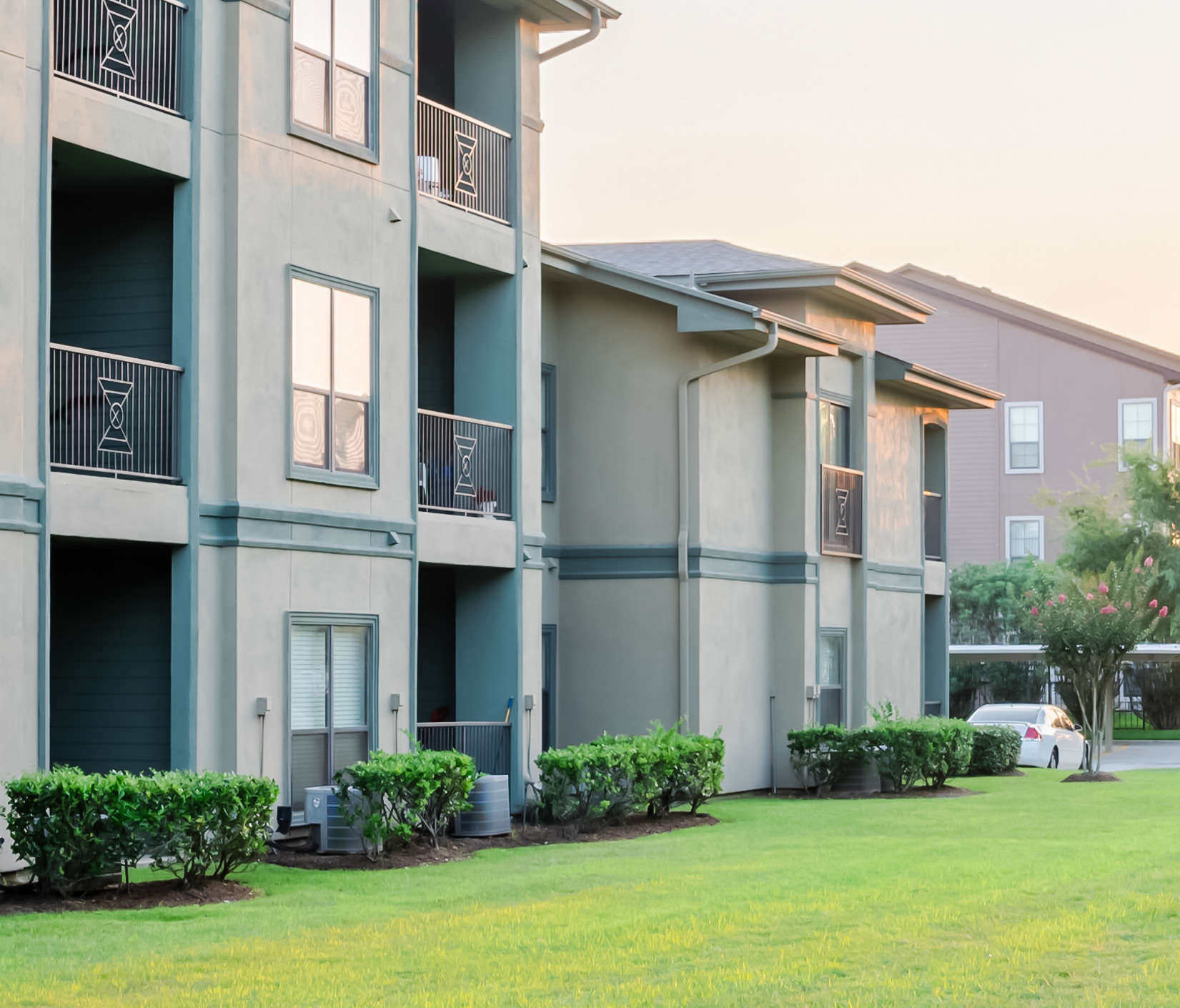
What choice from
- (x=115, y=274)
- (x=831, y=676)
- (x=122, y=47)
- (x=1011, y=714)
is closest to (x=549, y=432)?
(x=831, y=676)

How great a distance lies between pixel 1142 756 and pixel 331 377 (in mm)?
27799

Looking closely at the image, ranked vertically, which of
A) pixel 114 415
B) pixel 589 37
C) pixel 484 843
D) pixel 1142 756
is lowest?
pixel 1142 756

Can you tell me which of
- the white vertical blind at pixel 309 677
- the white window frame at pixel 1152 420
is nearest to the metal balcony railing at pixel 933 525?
the white vertical blind at pixel 309 677

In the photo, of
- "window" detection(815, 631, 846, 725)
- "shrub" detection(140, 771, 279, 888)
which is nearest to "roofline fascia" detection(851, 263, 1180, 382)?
"window" detection(815, 631, 846, 725)

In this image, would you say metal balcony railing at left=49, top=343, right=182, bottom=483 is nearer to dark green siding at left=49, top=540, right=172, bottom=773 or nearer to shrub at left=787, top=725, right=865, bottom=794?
dark green siding at left=49, top=540, right=172, bottom=773

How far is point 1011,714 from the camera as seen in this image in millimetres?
32281

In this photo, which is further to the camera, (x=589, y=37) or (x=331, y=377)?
(x=589, y=37)

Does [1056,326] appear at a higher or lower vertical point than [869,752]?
higher

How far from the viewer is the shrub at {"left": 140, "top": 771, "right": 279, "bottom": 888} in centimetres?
1278

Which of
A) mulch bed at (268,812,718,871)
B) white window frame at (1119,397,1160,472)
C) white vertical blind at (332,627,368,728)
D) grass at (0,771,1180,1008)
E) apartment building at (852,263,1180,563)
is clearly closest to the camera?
grass at (0,771,1180,1008)

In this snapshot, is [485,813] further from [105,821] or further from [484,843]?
[105,821]

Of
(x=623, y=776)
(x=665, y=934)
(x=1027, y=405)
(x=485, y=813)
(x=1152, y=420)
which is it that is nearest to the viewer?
(x=665, y=934)

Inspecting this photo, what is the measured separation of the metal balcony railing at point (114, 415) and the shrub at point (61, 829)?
2806 millimetres

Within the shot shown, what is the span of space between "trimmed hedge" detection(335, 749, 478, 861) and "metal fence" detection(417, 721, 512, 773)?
7.35 ft
